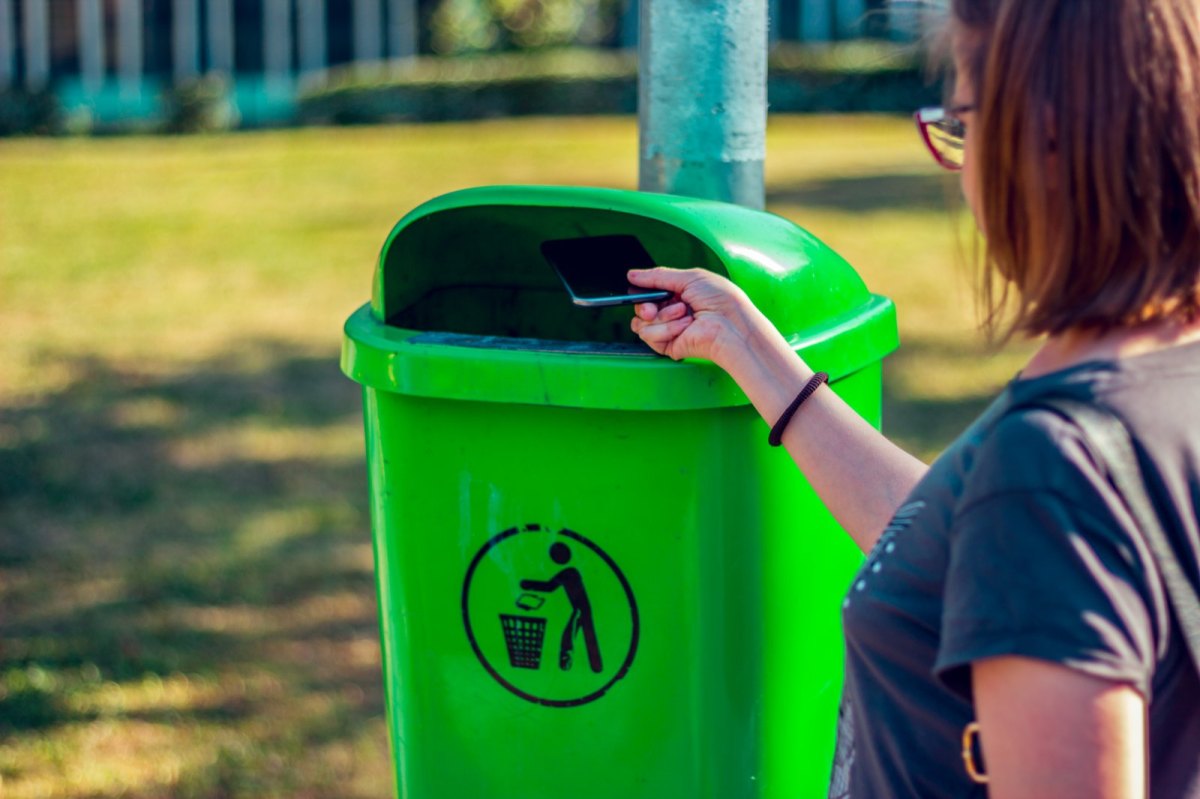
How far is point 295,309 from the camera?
7812 millimetres

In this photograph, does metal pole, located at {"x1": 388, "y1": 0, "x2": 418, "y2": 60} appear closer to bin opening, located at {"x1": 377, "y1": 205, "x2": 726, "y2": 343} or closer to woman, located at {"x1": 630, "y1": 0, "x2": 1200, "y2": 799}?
bin opening, located at {"x1": 377, "y1": 205, "x2": 726, "y2": 343}

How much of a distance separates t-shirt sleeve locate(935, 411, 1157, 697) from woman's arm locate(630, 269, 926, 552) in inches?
22.2

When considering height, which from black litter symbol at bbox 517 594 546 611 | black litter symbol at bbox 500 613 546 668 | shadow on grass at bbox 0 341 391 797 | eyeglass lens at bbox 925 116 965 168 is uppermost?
eyeglass lens at bbox 925 116 965 168

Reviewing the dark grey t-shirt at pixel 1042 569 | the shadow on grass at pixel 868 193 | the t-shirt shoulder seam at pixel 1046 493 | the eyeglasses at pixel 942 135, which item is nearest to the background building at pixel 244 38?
the shadow on grass at pixel 868 193

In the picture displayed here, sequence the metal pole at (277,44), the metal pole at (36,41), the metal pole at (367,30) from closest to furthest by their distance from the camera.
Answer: the metal pole at (36,41), the metal pole at (277,44), the metal pole at (367,30)

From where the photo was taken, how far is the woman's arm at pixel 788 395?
5.54ft

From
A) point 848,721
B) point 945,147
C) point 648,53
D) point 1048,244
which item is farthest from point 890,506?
point 648,53

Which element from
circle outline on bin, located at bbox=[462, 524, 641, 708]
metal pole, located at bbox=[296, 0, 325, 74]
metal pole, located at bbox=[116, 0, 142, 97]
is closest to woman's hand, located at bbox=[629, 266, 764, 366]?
circle outline on bin, located at bbox=[462, 524, 641, 708]

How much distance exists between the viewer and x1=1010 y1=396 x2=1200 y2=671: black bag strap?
1.09 m

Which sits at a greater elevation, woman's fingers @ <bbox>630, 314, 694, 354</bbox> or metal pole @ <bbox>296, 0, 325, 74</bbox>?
metal pole @ <bbox>296, 0, 325, 74</bbox>

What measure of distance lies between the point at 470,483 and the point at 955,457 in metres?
0.90

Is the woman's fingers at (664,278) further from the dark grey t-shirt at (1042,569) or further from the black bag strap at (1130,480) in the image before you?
the black bag strap at (1130,480)

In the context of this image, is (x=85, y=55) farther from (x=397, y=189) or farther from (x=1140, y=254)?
(x=1140, y=254)

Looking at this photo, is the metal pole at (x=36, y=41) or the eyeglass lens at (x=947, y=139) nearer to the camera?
the eyeglass lens at (x=947, y=139)
